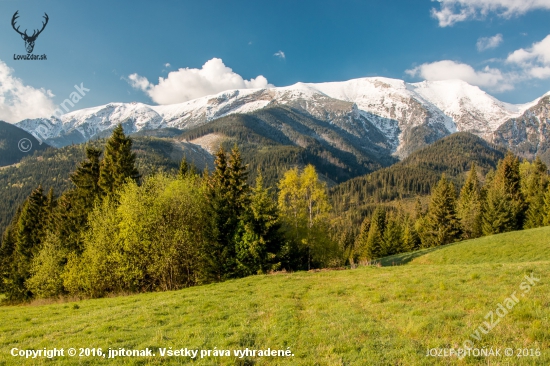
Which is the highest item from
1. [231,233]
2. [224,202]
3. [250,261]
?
[224,202]

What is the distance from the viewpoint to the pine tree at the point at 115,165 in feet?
123

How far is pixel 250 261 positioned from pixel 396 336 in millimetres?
24120

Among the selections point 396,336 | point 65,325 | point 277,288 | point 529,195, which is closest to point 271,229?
point 277,288

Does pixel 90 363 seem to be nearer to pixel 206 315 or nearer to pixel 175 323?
pixel 175 323

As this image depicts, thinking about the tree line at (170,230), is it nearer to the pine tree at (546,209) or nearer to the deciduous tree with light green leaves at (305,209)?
the deciduous tree with light green leaves at (305,209)

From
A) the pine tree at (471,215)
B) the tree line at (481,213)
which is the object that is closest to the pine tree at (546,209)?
the tree line at (481,213)

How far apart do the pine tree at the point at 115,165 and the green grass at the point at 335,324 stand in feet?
68.6

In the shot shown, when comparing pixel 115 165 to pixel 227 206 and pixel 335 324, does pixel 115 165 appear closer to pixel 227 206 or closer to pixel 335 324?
pixel 227 206

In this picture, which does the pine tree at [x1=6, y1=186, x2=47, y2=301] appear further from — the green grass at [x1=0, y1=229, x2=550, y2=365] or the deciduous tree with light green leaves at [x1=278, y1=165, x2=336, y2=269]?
the deciduous tree with light green leaves at [x1=278, y1=165, x2=336, y2=269]

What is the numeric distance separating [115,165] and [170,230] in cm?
1238

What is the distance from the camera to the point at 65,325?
14.7 m

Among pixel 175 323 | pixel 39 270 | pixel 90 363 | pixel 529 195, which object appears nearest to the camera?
pixel 90 363

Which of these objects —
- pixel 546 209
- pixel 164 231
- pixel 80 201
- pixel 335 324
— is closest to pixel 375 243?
pixel 546 209

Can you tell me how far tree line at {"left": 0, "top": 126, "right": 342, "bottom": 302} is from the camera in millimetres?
32375
